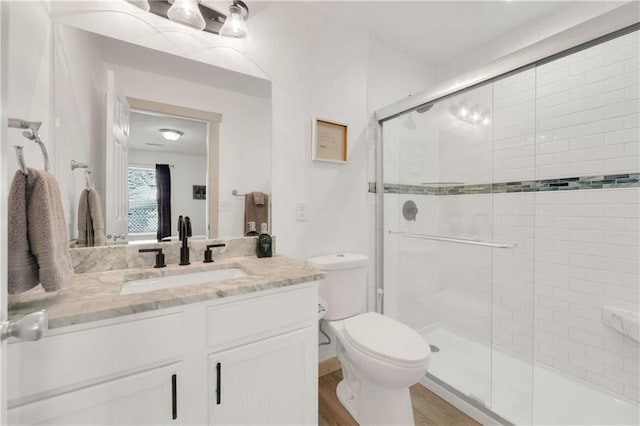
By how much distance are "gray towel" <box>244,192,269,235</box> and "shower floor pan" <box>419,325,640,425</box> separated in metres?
1.45

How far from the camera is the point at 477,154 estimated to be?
6.48ft

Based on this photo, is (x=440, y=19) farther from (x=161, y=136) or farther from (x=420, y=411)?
(x=420, y=411)

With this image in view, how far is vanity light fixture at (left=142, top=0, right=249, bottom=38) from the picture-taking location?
50.3 inches

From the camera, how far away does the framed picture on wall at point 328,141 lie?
5.78 feet

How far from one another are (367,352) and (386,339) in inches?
4.7

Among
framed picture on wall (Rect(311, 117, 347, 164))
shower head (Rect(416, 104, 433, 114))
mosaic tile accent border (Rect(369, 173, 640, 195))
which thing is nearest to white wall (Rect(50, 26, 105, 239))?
framed picture on wall (Rect(311, 117, 347, 164))

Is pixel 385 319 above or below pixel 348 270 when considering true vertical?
below

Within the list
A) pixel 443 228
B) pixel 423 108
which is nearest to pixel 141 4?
pixel 423 108

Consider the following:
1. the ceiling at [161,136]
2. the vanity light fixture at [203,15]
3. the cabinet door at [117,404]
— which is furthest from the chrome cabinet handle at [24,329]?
the vanity light fixture at [203,15]

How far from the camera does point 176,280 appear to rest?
1235 millimetres

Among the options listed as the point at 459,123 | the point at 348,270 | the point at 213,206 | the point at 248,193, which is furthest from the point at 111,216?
the point at 459,123

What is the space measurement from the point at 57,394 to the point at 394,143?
212cm

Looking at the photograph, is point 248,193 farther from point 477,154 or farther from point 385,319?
point 477,154

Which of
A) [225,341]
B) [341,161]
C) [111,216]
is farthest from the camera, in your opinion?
[341,161]
